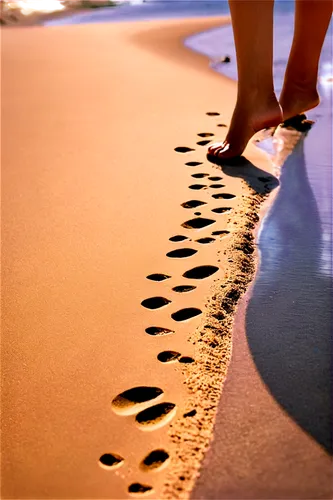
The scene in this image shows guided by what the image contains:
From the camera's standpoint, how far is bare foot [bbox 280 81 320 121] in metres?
1.96

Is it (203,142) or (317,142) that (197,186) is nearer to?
(203,142)

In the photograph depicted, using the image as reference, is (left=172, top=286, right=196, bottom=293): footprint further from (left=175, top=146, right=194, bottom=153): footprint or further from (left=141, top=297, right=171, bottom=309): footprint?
(left=175, top=146, right=194, bottom=153): footprint

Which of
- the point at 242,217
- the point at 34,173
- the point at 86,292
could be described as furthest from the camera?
the point at 34,173

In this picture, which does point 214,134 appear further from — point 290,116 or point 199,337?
point 199,337

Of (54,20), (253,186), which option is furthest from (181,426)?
(54,20)

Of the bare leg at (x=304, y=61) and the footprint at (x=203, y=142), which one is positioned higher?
the bare leg at (x=304, y=61)

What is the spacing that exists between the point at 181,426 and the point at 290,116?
1.45 m

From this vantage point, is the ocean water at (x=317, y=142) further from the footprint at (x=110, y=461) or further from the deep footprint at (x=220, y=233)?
the footprint at (x=110, y=461)

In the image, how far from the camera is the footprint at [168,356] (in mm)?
912

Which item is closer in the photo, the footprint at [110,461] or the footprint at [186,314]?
the footprint at [110,461]

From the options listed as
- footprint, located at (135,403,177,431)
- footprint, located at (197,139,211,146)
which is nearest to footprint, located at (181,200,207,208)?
footprint, located at (197,139,211,146)

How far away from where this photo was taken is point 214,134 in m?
1.96

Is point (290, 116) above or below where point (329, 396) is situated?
above

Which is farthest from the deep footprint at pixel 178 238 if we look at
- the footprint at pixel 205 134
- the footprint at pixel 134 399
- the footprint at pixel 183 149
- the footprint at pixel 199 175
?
the footprint at pixel 205 134
